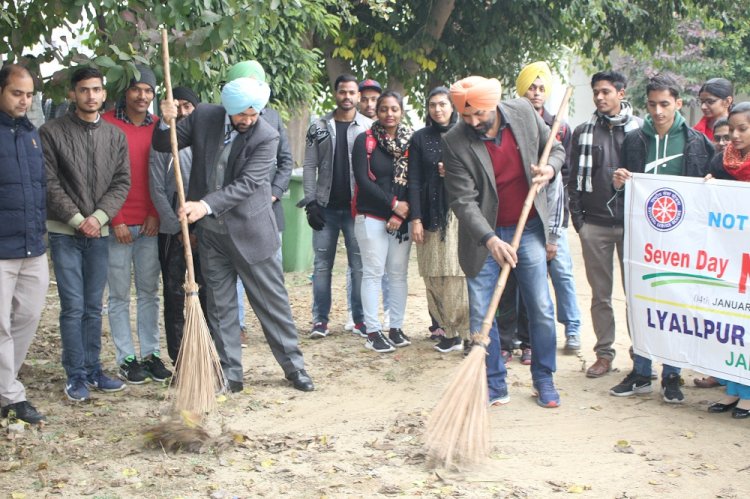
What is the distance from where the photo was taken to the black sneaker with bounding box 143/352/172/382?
6836mm

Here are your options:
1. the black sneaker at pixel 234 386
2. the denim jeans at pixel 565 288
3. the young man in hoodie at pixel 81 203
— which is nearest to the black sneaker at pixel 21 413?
the young man in hoodie at pixel 81 203

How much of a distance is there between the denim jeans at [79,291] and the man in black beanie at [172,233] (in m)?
0.47

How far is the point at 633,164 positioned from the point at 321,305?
3079mm

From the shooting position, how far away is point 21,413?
577 centimetres

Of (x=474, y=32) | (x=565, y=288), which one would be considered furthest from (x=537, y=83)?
(x=474, y=32)

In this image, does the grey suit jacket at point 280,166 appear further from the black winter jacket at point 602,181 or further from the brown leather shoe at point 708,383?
the brown leather shoe at point 708,383

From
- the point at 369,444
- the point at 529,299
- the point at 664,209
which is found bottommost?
the point at 369,444

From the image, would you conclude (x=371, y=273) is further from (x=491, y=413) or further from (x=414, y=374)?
(x=491, y=413)

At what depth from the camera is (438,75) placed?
611 inches

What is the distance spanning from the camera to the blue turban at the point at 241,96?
19.7 feet

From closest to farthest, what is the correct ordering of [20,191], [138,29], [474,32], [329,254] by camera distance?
[20,191] < [138,29] < [329,254] < [474,32]

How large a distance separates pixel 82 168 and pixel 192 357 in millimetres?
1468

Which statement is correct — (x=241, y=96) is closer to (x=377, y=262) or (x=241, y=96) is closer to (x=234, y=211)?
(x=234, y=211)

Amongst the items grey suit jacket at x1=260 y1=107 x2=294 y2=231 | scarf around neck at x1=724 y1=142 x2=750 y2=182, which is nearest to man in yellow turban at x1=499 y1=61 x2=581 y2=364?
scarf around neck at x1=724 y1=142 x2=750 y2=182
